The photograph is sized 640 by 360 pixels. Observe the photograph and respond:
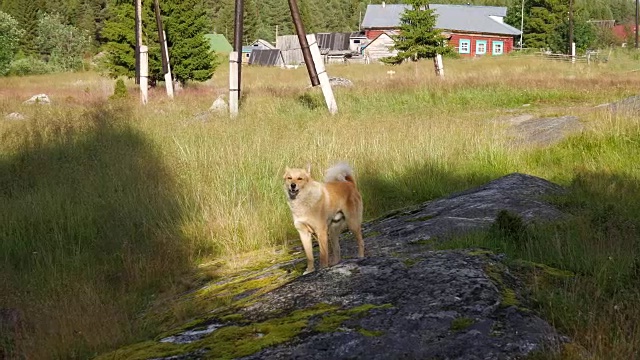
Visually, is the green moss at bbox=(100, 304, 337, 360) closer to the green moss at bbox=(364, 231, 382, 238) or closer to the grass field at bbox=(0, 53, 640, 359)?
the grass field at bbox=(0, 53, 640, 359)

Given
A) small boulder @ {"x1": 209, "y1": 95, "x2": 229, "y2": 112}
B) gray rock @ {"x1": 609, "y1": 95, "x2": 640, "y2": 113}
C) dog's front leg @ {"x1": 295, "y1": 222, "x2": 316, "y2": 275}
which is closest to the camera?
dog's front leg @ {"x1": 295, "y1": 222, "x2": 316, "y2": 275}

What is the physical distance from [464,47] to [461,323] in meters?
94.5

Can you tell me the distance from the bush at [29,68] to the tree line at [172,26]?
0.81ft

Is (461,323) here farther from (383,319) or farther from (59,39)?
(59,39)

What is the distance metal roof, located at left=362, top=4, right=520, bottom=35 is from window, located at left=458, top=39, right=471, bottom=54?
1.67 m

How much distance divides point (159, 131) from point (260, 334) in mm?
12052

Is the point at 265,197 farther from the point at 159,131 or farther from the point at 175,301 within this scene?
the point at 159,131

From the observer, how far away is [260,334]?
357 centimetres

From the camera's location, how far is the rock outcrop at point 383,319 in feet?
10.0

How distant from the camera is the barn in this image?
92938 mm

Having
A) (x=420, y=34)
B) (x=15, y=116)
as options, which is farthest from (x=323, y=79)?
(x=420, y=34)

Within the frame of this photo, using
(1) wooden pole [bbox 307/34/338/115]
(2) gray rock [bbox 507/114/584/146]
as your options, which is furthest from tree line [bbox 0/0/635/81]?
(2) gray rock [bbox 507/114/584/146]

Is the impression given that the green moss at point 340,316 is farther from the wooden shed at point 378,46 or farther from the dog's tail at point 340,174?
the wooden shed at point 378,46

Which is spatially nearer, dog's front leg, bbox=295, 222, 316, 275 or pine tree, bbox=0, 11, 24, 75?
dog's front leg, bbox=295, 222, 316, 275
